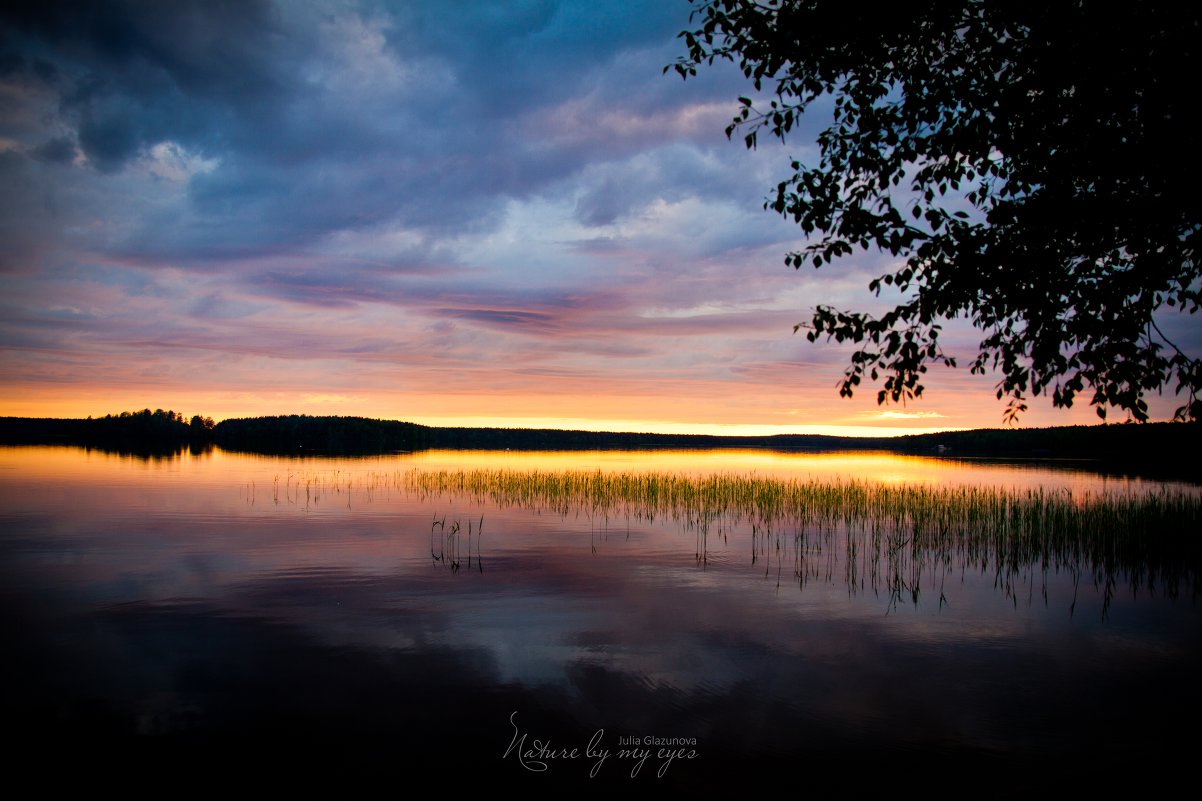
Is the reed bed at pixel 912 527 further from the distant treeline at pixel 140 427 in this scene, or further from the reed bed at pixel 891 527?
the distant treeline at pixel 140 427

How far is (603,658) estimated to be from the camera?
32.5 feet

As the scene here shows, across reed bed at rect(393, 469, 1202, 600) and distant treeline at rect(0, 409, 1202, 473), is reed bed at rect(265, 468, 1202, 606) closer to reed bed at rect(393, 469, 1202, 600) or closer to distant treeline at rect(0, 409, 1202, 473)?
reed bed at rect(393, 469, 1202, 600)

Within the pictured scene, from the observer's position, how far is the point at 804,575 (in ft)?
52.3

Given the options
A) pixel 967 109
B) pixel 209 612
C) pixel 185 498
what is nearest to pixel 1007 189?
pixel 967 109

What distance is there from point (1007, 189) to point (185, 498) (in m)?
33.4

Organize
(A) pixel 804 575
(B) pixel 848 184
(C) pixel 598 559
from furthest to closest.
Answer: (C) pixel 598 559 → (A) pixel 804 575 → (B) pixel 848 184

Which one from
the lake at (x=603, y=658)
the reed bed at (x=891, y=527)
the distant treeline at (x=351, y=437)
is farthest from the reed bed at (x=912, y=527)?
the distant treeline at (x=351, y=437)

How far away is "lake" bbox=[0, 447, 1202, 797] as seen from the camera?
6.93m

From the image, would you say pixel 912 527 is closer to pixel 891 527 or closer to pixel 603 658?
pixel 891 527

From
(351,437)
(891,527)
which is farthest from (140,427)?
(891,527)

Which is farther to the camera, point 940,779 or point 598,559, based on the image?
point 598,559

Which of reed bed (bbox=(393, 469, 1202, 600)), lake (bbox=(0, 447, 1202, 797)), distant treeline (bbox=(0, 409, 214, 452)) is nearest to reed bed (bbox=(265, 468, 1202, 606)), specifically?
reed bed (bbox=(393, 469, 1202, 600))

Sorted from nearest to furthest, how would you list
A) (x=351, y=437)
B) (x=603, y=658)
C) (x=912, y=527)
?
(x=603, y=658) < (x=912, y=527) < (x=351, y=437)

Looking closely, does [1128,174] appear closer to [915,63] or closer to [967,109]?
[967,109]
